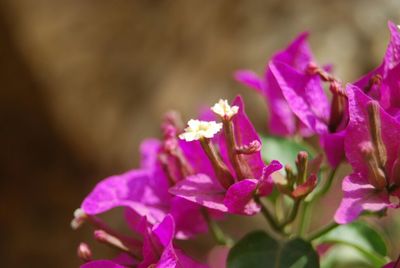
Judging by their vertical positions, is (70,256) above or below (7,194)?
below

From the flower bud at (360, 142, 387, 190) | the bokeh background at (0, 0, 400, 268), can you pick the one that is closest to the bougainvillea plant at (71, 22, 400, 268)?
the flower bud at (360, 142, 387, 190)

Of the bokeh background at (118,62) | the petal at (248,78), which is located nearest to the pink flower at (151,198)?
the petal at (248,78)

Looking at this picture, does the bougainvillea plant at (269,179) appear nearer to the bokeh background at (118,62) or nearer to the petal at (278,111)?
the petal at (278,111)

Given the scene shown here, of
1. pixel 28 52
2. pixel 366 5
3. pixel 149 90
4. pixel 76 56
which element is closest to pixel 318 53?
pixel 366 5

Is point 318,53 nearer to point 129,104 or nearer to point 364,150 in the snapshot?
point 129,104

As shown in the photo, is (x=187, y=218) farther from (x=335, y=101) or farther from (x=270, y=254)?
(x=335, y=101)

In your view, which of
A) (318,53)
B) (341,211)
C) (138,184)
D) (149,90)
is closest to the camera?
(341,211)
